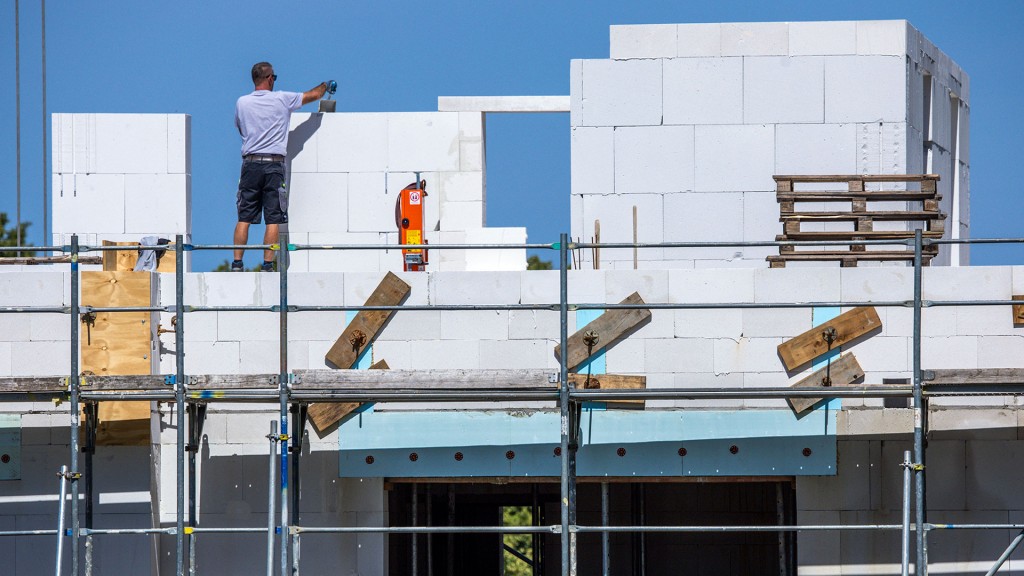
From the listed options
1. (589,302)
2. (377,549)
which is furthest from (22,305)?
(589,302)

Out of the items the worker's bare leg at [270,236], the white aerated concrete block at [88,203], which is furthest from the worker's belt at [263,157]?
the white aerated concrete block at [88,203]

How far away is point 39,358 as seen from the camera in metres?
10.6

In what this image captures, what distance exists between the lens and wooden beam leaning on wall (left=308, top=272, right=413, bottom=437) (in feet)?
35.0

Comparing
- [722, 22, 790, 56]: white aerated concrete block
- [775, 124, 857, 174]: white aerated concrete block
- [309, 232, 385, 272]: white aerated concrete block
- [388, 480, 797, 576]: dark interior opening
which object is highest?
[722, 22, 790, 56]: white aerated concrete block

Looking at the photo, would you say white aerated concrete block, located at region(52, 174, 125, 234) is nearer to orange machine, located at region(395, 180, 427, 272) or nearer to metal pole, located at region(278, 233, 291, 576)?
orange machine, located at region(395, 180, 427, 272)

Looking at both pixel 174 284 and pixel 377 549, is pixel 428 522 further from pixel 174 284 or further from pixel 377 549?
pixel 174 284

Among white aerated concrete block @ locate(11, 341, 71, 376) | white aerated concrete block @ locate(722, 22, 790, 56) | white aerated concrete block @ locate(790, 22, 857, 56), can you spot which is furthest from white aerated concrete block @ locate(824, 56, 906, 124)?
white aerated concrete block @ locate(11, 341, 71, 376)

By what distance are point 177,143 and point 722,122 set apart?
4.97 meters

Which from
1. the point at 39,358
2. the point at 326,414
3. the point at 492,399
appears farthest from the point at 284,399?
the point at 39,358

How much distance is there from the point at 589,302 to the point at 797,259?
5.43 feet

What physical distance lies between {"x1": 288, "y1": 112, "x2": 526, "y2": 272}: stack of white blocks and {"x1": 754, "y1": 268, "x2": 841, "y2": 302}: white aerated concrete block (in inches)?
132

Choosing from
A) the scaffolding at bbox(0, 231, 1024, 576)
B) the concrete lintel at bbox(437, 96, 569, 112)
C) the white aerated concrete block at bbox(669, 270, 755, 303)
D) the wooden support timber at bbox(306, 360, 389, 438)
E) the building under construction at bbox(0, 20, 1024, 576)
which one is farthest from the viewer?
the concrete lintel at bbox(437, 96, 569, 112)

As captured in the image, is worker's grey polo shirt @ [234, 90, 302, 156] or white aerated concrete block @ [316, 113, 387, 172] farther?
white aerated concrete block @ [316, 113, 387, 172]

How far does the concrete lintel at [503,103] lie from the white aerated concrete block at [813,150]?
8.12 feet
